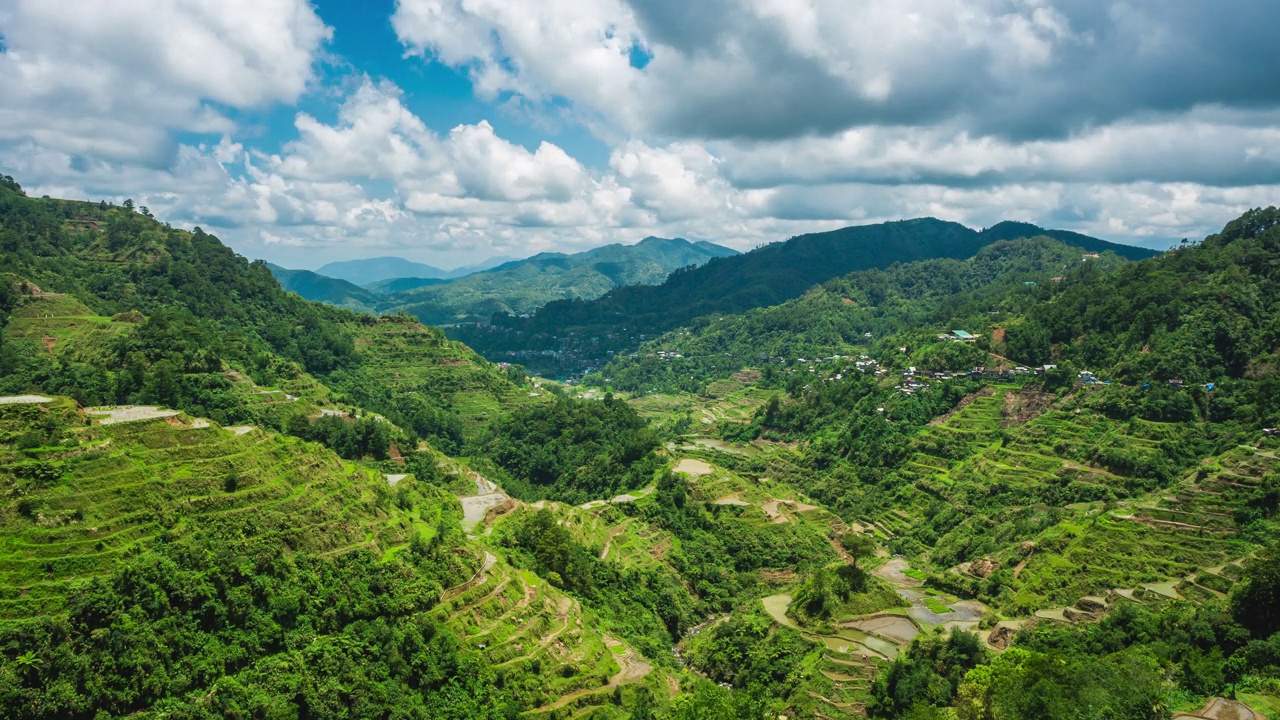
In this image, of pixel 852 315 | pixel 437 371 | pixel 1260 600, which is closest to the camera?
pixel 1260 600

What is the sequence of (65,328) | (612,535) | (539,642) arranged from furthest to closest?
(65,328) < (612,535) < (539,642)

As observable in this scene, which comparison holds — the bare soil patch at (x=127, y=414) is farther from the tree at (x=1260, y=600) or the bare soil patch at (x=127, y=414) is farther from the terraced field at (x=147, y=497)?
the tree at (x=1260, y=600)

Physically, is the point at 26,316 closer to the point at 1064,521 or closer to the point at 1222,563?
the point at 1064,521

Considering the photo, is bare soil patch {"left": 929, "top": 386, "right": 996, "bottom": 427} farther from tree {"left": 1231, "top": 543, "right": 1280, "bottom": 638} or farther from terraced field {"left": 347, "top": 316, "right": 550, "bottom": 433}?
terraced field {"left": 347, "top": 316, "right": 550, "bottom": 433}

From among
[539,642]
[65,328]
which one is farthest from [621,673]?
[65,328]

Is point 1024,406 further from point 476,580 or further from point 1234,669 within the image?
point 476,580

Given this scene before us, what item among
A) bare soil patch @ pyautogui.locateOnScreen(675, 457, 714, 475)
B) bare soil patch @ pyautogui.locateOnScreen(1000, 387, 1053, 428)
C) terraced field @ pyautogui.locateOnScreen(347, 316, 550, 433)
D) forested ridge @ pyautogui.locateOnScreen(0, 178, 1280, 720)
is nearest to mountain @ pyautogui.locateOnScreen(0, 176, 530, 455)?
Result: terraced field @ pyautogui.locateOnScreen(347, 316, 550, 433)

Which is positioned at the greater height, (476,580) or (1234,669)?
(476,580)
